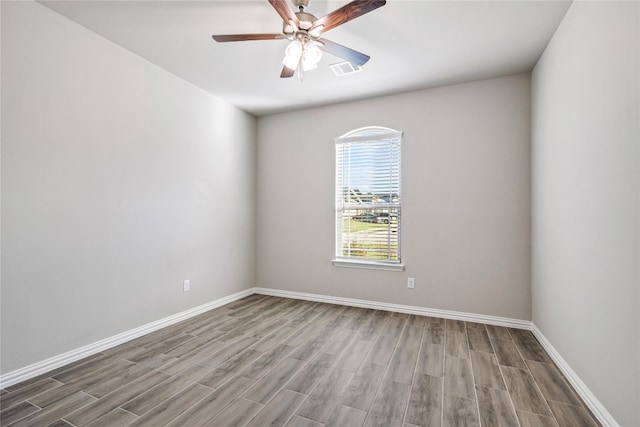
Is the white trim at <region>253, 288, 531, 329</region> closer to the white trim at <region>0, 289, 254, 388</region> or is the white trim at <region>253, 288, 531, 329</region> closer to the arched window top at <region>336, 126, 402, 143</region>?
the white trim at <region>0, 289, 254, 388</region>

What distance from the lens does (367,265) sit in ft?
12.8

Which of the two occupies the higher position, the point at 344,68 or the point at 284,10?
the point at 344,68

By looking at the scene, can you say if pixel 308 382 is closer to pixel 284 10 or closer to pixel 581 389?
pixel 581 389

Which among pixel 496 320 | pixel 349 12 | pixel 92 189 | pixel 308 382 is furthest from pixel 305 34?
pixel 496 320

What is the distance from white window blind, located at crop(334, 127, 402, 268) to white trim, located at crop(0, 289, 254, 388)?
6.62 feet

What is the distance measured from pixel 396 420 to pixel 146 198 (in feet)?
9.41

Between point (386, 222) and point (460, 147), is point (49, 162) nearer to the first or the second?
point (386, 222)

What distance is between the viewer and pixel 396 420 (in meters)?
1.75

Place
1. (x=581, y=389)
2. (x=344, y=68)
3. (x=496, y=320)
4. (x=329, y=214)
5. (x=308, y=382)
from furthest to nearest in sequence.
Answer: (x=329, y=214)
(x=496, y=320)
(x=344, y=68)
(x=308, y=382)
(x=581, y=389)

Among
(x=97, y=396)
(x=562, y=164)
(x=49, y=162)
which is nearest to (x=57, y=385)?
(x=97, y=396)

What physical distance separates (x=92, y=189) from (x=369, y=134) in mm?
3069

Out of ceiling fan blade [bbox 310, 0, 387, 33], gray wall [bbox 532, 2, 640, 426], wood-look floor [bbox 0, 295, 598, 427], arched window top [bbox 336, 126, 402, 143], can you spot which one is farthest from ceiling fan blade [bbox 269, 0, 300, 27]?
wood-look floor [bbox 0, 295, 598, 427]

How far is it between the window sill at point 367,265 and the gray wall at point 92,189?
66.1 inches

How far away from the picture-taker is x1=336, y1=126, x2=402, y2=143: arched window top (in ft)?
12.5
